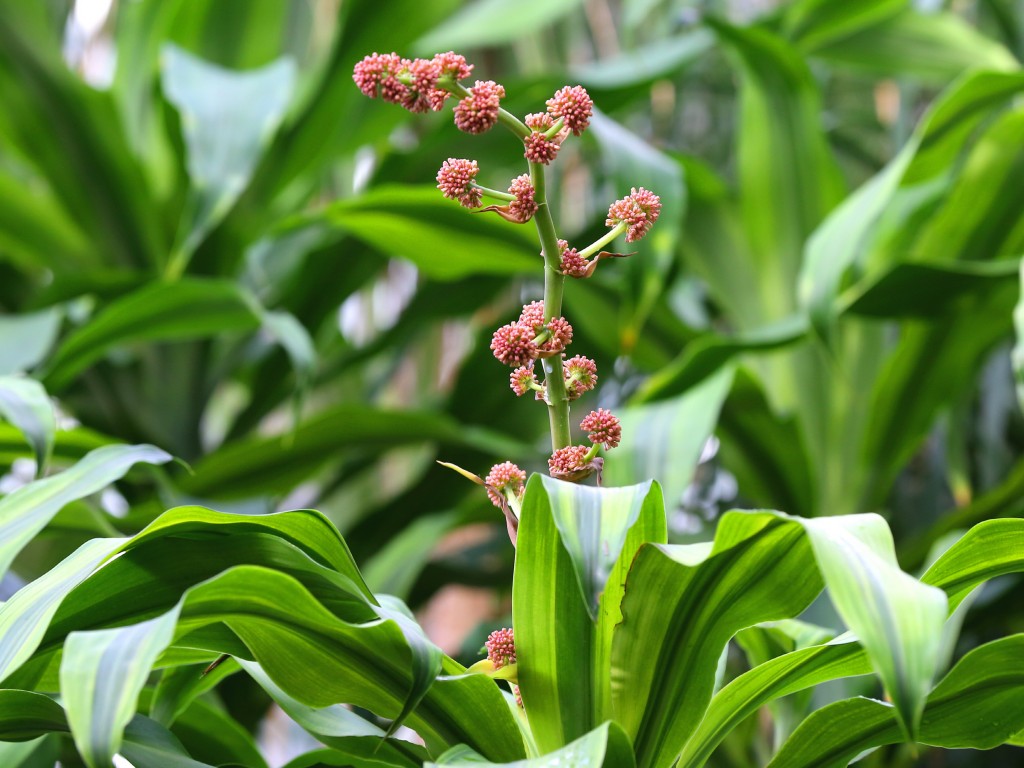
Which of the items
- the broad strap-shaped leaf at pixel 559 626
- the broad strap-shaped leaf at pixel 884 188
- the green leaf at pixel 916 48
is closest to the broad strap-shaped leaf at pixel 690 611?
the broad strap-shaped leaf at pixel 559 626

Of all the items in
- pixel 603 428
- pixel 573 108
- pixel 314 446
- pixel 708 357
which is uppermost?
pixel 573 108

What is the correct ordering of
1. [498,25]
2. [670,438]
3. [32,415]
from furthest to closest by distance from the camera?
[498,25], [670,438], [32,415]

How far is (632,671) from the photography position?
41 centimetres

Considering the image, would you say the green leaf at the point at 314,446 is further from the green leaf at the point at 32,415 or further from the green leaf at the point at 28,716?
the green leaf at the point at 28,716

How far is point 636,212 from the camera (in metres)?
0.40

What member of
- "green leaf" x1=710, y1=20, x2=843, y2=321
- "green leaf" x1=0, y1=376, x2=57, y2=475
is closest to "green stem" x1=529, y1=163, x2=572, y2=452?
"green leaf" x1=0, y1=376, x2=57, y2=475

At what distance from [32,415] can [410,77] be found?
0.32 meters

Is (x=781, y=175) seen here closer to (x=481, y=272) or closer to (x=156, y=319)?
(x=481, y=272)

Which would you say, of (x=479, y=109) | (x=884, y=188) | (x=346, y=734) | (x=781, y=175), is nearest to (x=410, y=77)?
→ (x=479, y=109)

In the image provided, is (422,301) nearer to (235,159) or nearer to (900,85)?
(235,159)

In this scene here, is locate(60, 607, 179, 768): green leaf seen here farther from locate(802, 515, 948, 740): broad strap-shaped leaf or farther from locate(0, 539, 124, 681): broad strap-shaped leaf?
locate(802, 515, 948, 740): broad strap-shaped leaf

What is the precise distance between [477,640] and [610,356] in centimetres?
34

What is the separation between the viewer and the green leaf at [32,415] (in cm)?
59

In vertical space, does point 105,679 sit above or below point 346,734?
above
